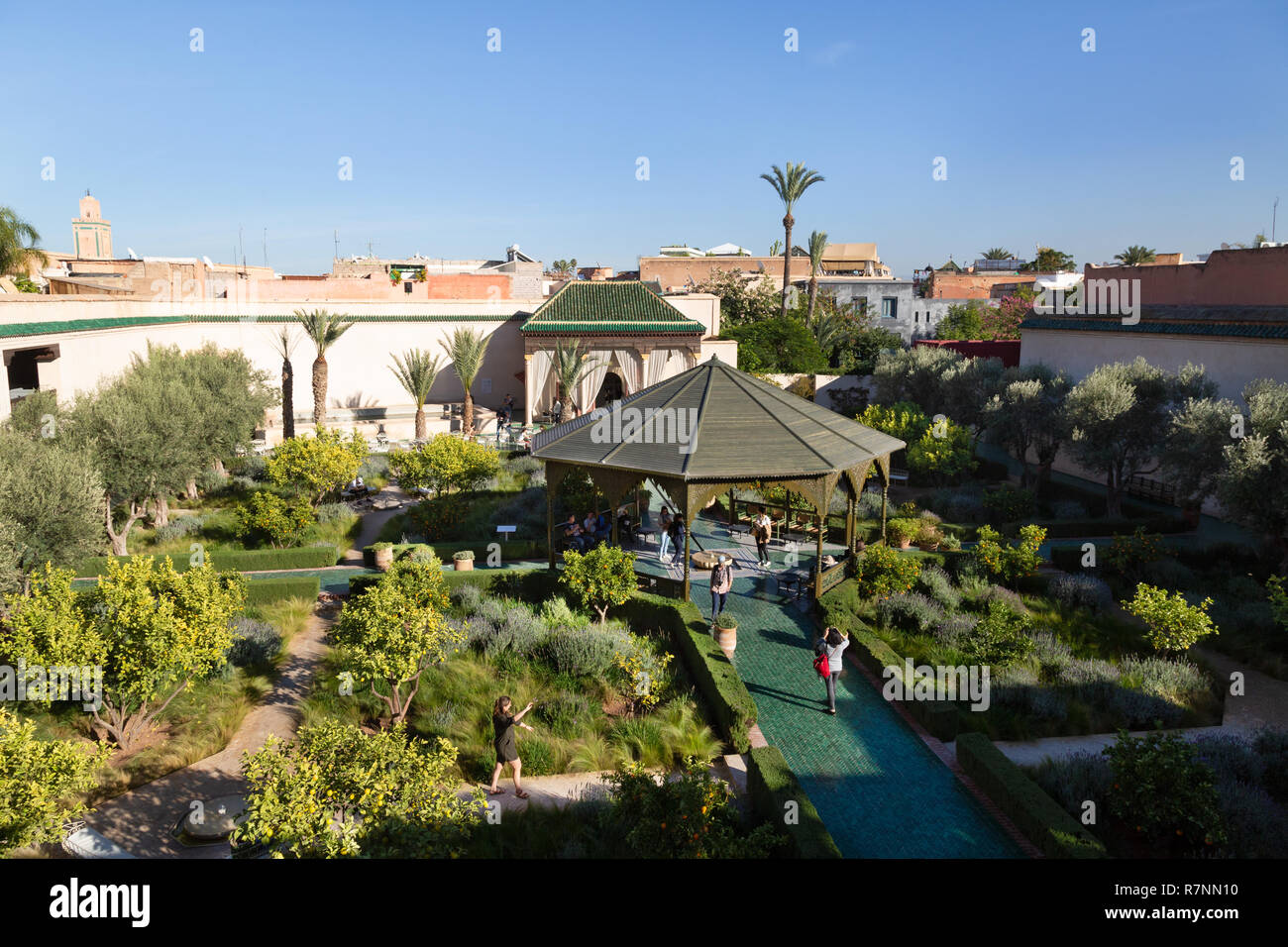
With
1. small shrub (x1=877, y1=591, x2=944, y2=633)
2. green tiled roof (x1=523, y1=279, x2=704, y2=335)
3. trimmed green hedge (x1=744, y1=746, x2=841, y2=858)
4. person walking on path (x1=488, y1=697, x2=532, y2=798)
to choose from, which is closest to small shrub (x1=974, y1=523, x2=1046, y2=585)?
small shrub (x1=877, y1=591, x2=944, y2=633)

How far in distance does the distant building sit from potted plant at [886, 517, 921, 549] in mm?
77800

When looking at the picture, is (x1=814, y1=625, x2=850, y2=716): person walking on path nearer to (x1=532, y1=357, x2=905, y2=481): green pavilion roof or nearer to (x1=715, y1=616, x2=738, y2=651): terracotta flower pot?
(x1=715, y1=616, x2=738, y2=651): terracotta flower pot

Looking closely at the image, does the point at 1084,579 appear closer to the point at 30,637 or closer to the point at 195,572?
the point at 195,572

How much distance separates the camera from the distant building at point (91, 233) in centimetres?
7225

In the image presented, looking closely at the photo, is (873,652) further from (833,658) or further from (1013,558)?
(1013,558)

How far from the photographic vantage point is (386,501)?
24062 millimetres

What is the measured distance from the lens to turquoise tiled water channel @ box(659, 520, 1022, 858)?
29.0 feet

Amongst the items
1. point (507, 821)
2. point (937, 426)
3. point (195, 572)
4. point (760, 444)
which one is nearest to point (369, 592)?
point (195, 572)

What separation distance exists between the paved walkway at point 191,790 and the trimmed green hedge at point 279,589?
3.23m

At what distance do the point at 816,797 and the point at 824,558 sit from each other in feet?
27.1

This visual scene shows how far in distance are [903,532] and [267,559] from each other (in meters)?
14.3

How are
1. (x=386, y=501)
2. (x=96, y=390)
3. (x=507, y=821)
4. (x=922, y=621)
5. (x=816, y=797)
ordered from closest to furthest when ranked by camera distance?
(x=507, y=821) → (x=816, y=797) → (x=922, y=621) → (x=96, y=390) → (x=386, y=501)

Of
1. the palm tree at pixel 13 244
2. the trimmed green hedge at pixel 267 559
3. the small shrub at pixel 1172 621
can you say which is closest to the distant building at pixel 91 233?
the palm tree at pixel 13 244

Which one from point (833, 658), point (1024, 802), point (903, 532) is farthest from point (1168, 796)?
point (903, 532)
